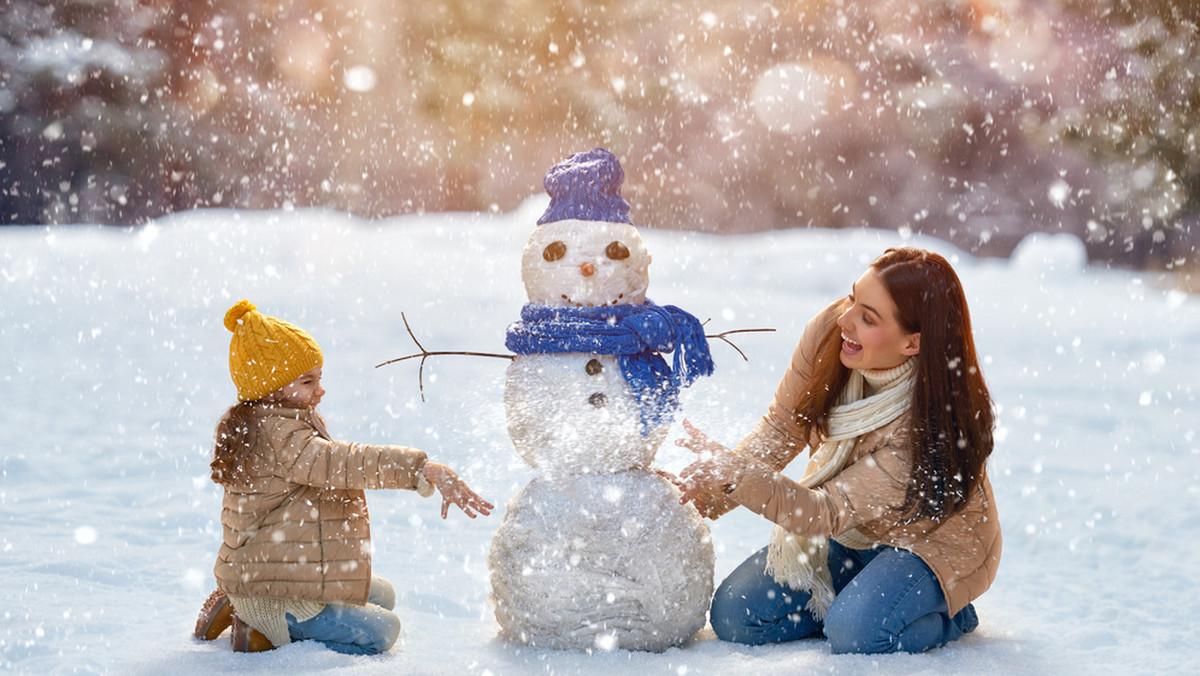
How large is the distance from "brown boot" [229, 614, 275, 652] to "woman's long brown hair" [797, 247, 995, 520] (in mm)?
1752

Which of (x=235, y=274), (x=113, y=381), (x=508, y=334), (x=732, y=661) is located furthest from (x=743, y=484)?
(x=235, y=274)

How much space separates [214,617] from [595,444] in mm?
1207

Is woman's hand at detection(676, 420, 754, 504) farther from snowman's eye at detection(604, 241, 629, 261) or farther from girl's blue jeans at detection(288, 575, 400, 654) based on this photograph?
girl's blue jeans at detection(288, 575, 400, 654)

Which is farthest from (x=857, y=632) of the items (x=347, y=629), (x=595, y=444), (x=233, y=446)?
(x=233, y=446)

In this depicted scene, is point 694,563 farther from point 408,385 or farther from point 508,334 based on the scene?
point 408,385

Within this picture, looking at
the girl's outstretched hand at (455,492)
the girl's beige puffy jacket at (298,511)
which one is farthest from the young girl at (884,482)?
the girl's beige puffy jacket at (298,511)

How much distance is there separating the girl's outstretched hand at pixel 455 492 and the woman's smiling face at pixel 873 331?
1070 mm

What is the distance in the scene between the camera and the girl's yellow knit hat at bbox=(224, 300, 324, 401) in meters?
2.84

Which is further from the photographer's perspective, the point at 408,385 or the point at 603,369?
the point at 408,385

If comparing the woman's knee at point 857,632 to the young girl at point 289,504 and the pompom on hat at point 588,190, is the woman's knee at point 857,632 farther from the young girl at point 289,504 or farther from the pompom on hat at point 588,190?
the pompom on hat at point 588,190

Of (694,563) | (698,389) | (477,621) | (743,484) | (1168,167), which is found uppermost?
(1168,167)

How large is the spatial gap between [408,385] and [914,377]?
4.16m

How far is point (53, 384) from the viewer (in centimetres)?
647

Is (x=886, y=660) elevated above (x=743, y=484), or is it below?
below
